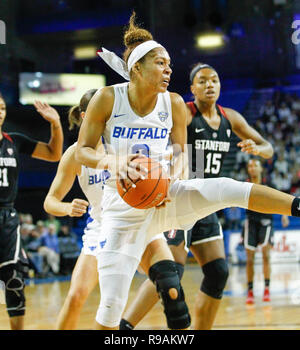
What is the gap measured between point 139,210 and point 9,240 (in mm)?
1953

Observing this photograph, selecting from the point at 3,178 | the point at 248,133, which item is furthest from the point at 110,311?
the point at 248,133

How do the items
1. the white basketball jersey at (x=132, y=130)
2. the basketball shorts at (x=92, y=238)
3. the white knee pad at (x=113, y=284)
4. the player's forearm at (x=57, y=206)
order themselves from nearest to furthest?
the white knee pad at (x=113, y=284) → the white basketball jersey at (x=132, y=130) → the player's forearm at (x=57, y=206) → the basketball shorts at (x=92, y=238)

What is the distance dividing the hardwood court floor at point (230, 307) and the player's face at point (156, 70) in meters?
3.01

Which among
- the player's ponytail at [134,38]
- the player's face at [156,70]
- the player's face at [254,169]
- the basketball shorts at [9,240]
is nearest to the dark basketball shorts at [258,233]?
the player's face at [254,169]

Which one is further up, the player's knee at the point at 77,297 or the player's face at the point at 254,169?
the player's face at the point at 254,169

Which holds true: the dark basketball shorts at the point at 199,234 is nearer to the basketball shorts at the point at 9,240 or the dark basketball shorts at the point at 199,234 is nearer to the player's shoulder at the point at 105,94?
the basketball shorts at the point at 9,240

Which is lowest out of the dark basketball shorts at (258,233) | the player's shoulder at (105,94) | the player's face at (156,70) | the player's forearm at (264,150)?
the dark basketball shorts at (258,233)

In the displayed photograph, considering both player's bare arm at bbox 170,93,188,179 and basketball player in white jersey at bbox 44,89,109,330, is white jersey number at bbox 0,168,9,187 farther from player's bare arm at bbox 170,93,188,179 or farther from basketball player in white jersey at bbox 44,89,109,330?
player's bare arm at bbox 170,93,188,179

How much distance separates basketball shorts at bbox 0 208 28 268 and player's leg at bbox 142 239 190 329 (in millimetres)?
1828

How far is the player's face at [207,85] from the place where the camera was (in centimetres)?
477

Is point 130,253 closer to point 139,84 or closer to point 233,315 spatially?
point 139,84

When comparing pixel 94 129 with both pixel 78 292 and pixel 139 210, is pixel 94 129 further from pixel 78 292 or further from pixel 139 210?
pixel 78 292
